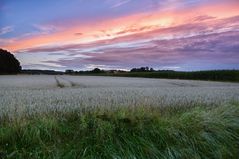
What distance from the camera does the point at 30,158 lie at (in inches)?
253

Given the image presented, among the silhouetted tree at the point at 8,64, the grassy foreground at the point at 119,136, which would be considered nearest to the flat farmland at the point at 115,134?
the grassy foreground at the point at 119,136

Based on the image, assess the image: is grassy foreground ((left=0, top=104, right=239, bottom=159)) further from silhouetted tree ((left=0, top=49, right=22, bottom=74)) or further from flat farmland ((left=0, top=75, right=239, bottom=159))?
silhouetted tree ((left=0, top=49, right=22, bottom=74))

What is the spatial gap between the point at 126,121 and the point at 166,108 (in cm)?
288

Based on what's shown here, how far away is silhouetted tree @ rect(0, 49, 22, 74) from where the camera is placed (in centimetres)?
5738

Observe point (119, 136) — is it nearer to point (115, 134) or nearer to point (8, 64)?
point (115, 134)

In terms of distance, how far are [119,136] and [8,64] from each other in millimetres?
53629

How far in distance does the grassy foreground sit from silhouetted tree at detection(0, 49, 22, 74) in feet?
169

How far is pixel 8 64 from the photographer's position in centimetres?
5806

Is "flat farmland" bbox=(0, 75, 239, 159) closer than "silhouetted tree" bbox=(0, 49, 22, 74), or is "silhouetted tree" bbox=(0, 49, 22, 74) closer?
"flat farmland" bbox=(0, 75, 239, 159)

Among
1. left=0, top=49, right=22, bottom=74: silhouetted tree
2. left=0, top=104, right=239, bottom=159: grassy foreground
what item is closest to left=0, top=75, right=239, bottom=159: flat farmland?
left=0, top=104, right=239, bottom=159: grassy foreground

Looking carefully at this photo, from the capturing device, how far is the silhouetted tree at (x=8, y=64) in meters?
57.4

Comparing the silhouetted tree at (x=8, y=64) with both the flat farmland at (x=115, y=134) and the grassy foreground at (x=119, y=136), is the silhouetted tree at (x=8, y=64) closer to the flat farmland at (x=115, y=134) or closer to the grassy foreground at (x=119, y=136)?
the flat farmland at (x=115, y=134)

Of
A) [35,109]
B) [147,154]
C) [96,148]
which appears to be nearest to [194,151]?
[147,154]

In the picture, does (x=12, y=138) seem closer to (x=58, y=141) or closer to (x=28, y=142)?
(x=28, y=142)
